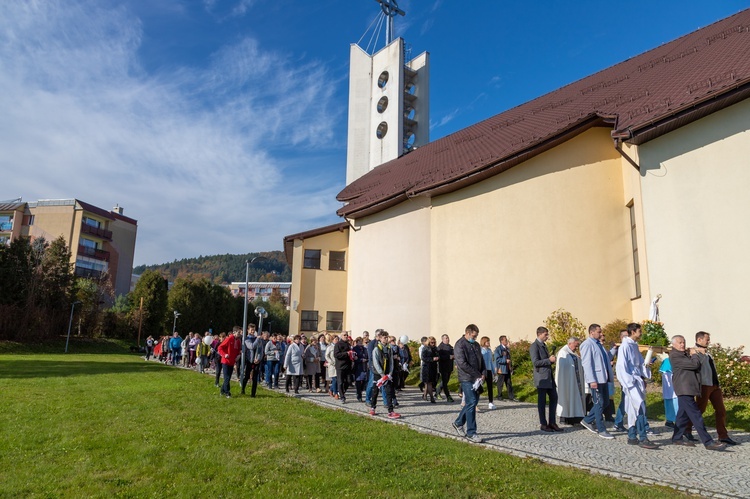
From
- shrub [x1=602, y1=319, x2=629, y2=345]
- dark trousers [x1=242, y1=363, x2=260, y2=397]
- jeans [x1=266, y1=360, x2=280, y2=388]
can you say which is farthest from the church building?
dark trousers [x1=242, y1=363, x2=260, y2=397]

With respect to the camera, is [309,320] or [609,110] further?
[309,320]

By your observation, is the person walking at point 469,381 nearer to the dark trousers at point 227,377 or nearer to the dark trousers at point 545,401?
the dark trousers at point 545,401

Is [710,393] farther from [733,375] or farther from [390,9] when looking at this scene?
[390,9]

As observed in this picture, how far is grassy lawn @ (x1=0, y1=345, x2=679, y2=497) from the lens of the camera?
208 inches

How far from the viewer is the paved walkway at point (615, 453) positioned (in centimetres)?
596

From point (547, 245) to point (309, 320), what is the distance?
1503 cm

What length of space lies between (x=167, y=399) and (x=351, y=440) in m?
5.78

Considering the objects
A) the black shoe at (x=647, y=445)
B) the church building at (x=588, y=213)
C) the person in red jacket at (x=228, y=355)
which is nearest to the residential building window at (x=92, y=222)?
the church building at (x=588, y=213)

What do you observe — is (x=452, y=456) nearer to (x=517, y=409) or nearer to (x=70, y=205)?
(x=517, y=409)

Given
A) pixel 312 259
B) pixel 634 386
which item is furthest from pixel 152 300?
pixel 634 386

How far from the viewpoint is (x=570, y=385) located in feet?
31.8

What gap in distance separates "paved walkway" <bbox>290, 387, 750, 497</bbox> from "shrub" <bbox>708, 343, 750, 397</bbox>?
6.71ft

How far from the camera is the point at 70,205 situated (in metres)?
60.1

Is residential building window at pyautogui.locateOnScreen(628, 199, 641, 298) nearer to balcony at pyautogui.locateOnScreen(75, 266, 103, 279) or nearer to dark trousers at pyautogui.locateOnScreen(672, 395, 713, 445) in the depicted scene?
dark trousers at pyautogui.locateOnScreen(672, 395, 713, 445)
